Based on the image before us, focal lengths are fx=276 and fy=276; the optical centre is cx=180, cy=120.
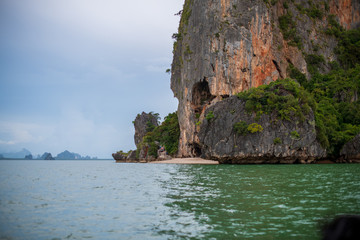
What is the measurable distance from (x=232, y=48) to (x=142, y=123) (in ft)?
131

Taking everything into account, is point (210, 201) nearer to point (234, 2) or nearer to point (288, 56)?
point (234, 2)

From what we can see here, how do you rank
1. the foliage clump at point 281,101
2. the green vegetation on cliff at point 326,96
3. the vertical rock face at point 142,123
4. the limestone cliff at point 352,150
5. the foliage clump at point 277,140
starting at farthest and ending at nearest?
the vertical rock face at point 142,123
the green vegetation on cliff at point 326,96
the limestone cliff at point 352,150
the foliage clump at point 281,101
the foliage clump at point 277,140

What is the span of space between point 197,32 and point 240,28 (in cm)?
722

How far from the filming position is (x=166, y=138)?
54.1 metres

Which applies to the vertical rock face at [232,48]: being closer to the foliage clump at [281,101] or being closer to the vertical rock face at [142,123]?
the foliage clump at [281,101]

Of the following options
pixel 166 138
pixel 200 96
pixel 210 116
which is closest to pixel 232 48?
pixel 200 96

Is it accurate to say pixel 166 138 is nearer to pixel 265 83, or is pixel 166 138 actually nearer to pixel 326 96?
pixel 265 83

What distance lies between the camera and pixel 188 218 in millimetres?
6367

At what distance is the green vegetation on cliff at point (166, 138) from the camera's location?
52812 mm

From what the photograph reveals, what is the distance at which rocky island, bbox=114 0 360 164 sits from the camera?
100 ft

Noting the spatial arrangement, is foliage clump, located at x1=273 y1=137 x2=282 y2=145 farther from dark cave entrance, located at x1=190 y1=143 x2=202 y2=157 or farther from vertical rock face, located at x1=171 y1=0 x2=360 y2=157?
dark cave entrance, located at x1=190 y1=143 x2=202 y2=157

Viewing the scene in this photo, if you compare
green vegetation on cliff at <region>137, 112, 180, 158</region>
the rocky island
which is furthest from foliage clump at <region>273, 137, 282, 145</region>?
green vegetation on cliff at <region>137, 112, 180, 158</region>

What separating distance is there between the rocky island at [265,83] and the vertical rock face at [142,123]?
12593 mm

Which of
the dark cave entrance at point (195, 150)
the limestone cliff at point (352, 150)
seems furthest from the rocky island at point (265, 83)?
the limestone cliff at point (352, 150)
